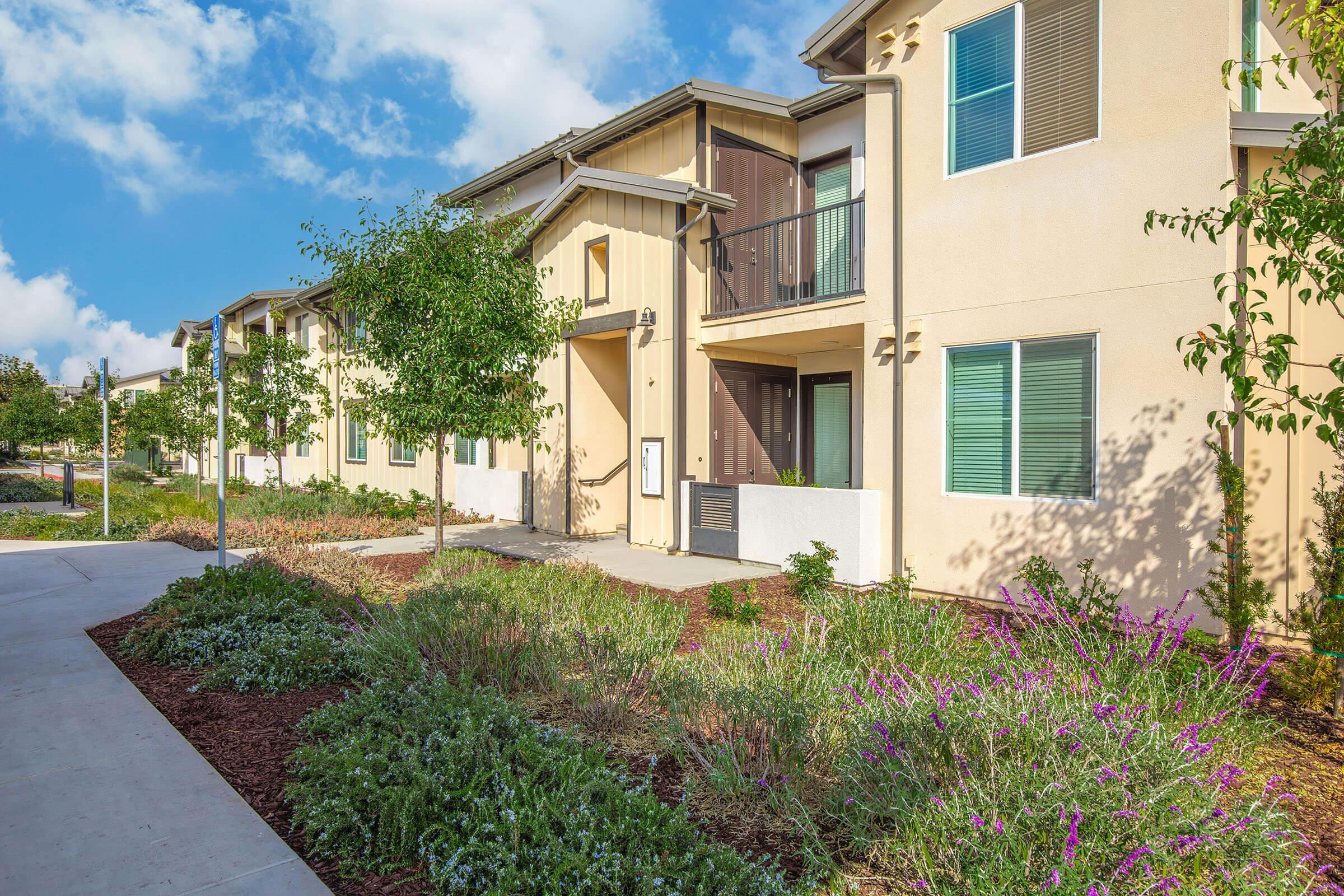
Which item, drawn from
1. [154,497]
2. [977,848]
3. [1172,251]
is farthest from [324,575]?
[154,497]

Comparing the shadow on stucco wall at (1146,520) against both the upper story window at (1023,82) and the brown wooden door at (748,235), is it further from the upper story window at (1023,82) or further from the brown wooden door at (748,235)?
the brown wooden door at (748,235)

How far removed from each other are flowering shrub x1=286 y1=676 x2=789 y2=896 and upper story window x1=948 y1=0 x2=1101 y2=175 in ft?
24.1

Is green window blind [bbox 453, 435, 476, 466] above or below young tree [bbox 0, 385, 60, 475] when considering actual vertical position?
below

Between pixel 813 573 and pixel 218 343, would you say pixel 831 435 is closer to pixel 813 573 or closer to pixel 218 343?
pixel 813 573

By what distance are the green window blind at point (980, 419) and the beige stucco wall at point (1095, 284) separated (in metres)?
0.15

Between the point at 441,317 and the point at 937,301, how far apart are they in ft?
18.5

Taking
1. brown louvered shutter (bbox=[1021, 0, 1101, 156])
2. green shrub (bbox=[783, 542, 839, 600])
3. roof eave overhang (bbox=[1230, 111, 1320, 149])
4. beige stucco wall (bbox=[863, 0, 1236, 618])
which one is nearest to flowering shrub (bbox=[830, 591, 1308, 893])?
beige stucco wall (bbox=[863, 0, 1236, 618])

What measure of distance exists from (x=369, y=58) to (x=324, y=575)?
13.1 meters

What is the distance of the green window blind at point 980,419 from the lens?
7859 mm

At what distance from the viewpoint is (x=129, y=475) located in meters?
27.4

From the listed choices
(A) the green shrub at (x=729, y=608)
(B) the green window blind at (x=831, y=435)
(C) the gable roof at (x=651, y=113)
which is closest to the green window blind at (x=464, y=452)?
(C) the gable roof at (x=651, y=113)

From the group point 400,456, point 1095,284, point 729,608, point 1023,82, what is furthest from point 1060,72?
point 400,456

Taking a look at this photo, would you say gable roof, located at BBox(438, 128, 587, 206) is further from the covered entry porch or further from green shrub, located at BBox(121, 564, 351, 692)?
green shrub, located at BBox(121, 564, 351, 692)

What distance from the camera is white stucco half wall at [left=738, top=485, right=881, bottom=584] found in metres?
8.88
